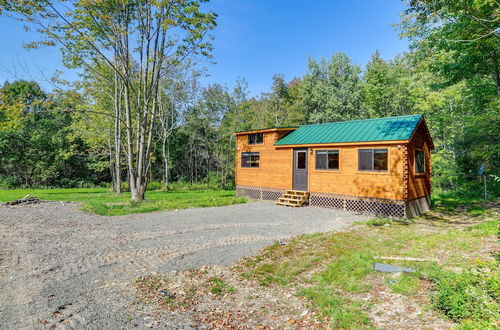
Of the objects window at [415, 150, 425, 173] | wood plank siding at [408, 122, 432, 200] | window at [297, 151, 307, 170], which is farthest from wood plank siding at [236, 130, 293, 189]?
window at [415, 150, 425, 173]

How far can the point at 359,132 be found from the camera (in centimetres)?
1220

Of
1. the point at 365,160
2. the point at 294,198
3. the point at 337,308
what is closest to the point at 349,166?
the point at 365,160

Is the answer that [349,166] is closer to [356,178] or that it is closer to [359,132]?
[356,178]

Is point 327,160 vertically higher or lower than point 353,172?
higher

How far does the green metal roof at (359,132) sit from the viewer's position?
11.0m

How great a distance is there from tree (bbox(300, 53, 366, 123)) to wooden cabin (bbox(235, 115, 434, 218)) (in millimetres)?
14931

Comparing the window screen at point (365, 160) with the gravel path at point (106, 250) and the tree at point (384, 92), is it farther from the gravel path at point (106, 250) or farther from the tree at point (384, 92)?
the tree at point (384, 92)

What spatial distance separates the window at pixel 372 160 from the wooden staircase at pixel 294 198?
3.12 m

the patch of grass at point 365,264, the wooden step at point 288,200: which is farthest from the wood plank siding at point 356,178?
the patch of grass at point 365,264

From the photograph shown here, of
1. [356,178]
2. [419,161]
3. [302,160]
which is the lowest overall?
[356,178]

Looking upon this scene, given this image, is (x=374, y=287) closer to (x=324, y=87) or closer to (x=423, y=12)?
(x=423, y=12)

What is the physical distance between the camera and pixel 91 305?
148 inches

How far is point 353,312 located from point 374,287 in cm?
104

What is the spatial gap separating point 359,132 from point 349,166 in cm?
162
